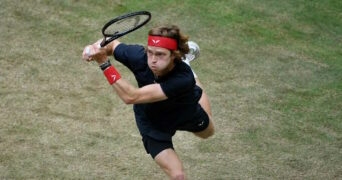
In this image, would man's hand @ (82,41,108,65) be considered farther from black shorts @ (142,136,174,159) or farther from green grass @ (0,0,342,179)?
green grass @ (0,0,342,179)

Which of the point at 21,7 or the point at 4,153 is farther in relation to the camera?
the point at 21,7

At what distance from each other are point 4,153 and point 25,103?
124cm

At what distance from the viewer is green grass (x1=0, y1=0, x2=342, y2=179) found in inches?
296

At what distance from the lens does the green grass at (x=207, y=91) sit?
24.6 feet

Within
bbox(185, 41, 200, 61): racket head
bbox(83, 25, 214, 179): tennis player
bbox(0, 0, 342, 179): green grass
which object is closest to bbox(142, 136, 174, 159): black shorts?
bbox(83, 25, 214, 179): tennis player

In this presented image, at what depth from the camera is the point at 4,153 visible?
7410 mm

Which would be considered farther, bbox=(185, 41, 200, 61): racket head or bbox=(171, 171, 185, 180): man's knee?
bbox=(185, 41, 200, 61): racket head

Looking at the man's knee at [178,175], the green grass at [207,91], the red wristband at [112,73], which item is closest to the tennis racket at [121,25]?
the red wristband at [112,73]

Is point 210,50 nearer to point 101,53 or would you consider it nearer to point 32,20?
point 32,20

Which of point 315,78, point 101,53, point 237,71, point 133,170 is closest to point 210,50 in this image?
point 237,71

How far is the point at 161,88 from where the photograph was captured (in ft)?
18.4

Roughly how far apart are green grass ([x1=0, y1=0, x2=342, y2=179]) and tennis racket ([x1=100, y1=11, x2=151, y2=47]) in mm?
2052

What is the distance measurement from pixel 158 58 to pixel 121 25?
447 mm

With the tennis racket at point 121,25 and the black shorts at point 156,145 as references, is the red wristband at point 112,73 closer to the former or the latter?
the tennis racket at point 121,25
